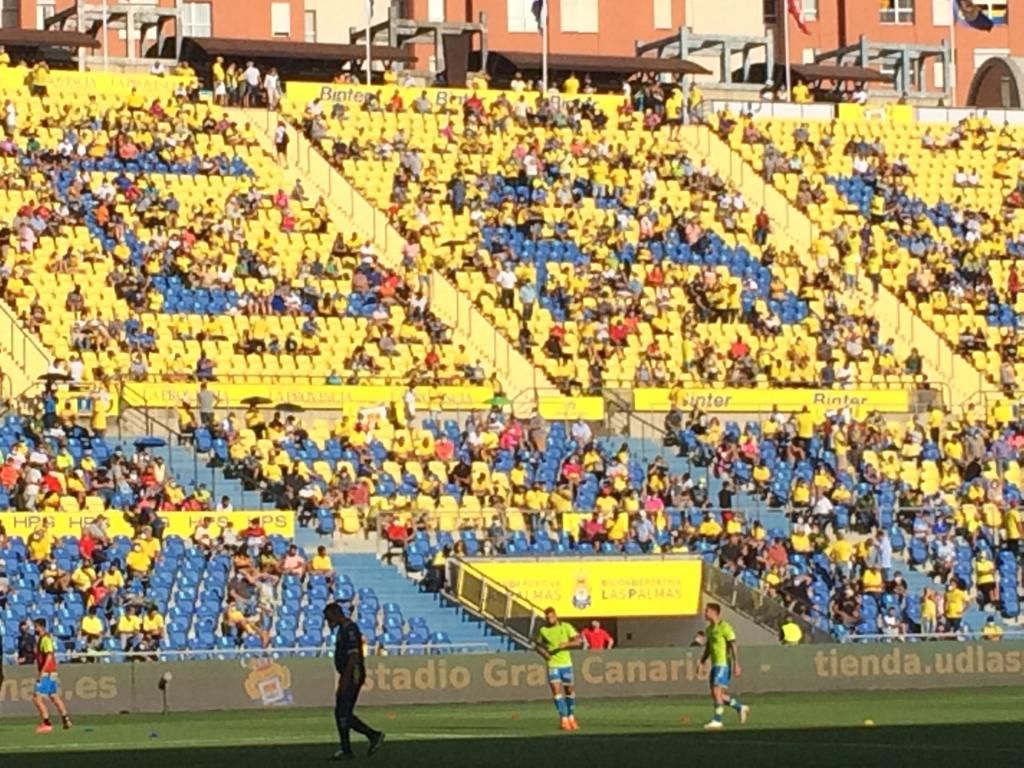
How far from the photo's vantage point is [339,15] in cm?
8250

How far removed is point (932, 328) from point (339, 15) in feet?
82.2

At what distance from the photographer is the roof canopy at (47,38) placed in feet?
221

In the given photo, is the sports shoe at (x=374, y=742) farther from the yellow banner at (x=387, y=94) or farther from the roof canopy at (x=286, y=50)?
the roof canopy at (x=286, y=50)

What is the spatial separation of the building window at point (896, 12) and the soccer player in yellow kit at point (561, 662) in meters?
58.9

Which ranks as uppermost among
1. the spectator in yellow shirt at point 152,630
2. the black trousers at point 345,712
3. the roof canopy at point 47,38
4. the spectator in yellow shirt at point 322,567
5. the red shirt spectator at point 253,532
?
the roof canopy at point 47,38

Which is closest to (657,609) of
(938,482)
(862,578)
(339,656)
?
(862,578)

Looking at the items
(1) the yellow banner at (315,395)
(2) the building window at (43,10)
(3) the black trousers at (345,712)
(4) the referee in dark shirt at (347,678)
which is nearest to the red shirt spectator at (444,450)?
(1) the yellow banner at (315,395)

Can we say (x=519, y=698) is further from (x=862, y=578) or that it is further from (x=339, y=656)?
(x=339, y=656)

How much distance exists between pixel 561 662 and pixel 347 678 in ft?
21.2

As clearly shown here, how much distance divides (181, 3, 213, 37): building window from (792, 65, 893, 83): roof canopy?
665 inches

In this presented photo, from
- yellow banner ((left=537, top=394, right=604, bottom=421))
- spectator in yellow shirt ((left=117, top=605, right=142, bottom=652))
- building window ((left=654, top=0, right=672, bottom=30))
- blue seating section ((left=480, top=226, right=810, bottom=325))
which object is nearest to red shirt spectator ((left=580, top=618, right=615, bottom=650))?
spectator in yellow shirt ((left=117, top=605, right=142, bottom=652))

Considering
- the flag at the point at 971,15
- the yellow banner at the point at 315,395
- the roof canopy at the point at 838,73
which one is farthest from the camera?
the roof canopy at the point at 838,73

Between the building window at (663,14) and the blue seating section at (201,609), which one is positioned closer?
the blue seating section at (201,609)

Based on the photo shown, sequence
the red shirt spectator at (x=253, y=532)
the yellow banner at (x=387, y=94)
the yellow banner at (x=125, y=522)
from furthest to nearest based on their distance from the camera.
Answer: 1. the yellow banner at (x=387, y=94)
2. the red shirt spectator at (x=253, y=532)
3. the yellow banner at (x=125, y=522)
